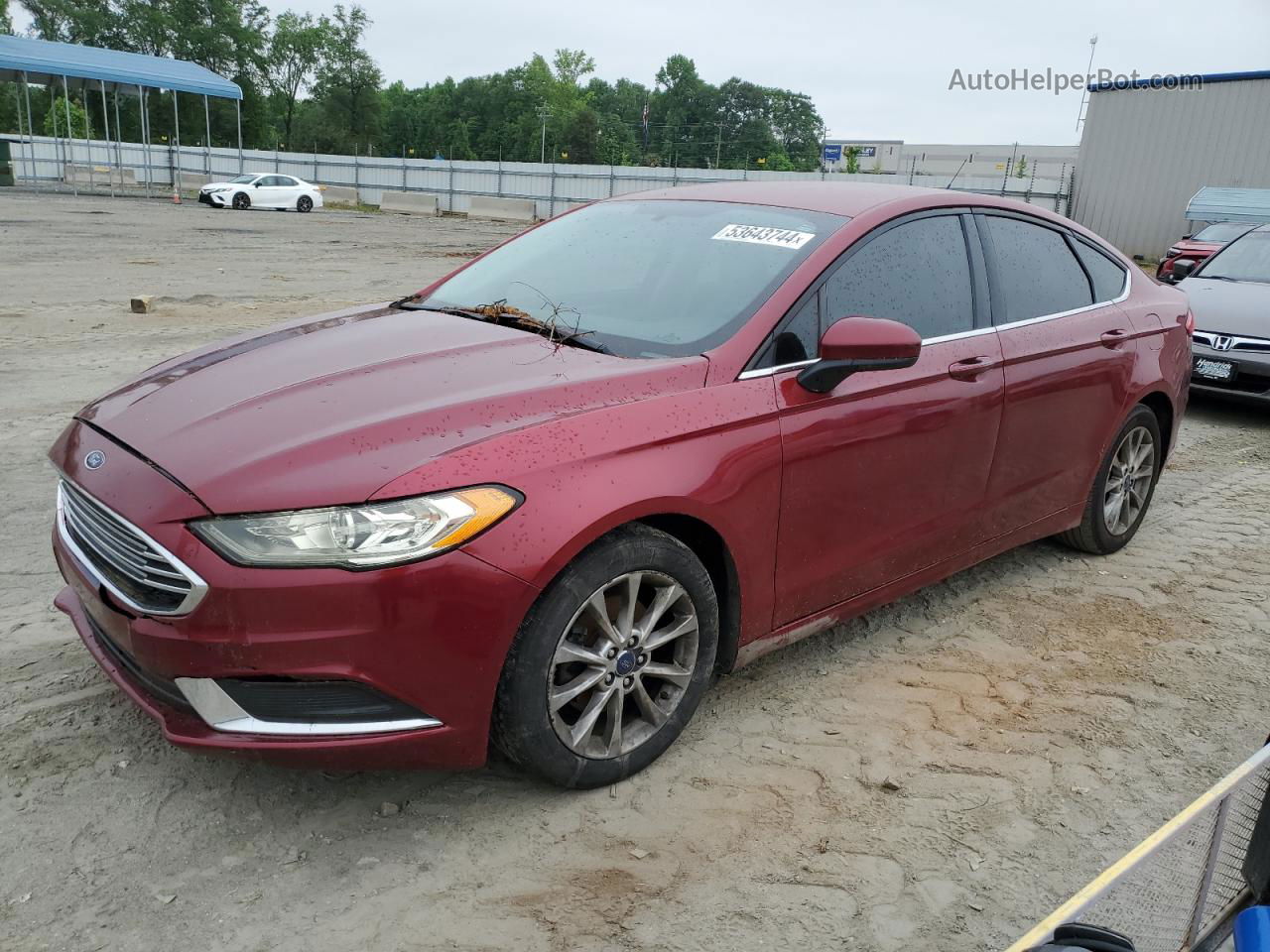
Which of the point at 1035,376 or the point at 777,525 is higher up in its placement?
the point at 1035,376

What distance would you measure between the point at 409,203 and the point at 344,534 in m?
37.9

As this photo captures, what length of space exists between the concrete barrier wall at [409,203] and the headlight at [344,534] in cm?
3665

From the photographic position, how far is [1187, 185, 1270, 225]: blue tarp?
60.8 ft

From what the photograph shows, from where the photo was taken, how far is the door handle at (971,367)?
12.2 ft

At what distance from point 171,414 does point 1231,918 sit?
2.73m

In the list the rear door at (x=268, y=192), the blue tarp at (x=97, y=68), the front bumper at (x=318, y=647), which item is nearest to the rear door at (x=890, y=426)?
the front bumper at (x=318, y=647)

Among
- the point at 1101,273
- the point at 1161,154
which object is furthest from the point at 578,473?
the point at 1161,154

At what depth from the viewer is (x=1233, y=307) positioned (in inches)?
327

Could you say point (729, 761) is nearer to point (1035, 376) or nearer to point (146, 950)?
point (146, 950)

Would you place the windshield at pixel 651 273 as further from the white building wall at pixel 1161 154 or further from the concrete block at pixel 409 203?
the concrete block at pixel 409 203

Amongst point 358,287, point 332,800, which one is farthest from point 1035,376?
point 358,287

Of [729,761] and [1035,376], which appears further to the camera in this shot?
[1035,376]

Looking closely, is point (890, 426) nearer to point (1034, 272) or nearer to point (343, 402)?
point (1034, 272)

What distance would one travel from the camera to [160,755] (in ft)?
9.75
